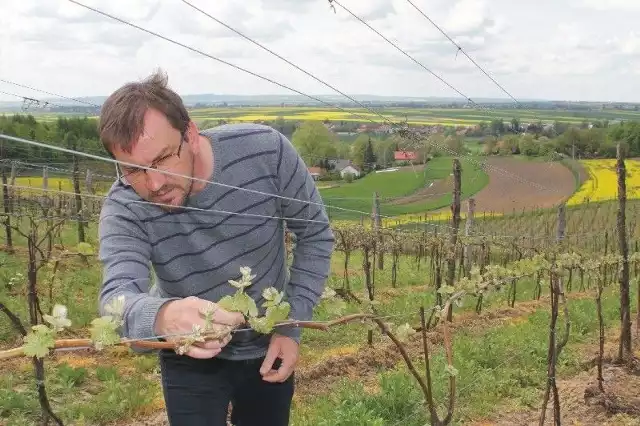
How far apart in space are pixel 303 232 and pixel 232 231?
0.31 m

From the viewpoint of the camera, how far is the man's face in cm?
153

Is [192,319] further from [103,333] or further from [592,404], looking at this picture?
[592,404]

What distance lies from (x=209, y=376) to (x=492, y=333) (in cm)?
620

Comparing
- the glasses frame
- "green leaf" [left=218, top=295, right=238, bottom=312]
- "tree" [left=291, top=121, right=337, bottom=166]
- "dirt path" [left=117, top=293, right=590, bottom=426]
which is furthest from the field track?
"green leaf" [left=218, top=295, right=238, bottom=312]

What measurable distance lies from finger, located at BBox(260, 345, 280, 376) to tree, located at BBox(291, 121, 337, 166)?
15.8m

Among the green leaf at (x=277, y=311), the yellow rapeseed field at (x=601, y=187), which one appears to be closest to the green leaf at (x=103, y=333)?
the green leaf at (x=277, y=311)

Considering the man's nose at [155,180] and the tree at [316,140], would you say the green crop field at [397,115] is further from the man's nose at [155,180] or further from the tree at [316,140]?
the man's nose at [155,180]

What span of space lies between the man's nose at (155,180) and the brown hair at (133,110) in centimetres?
9

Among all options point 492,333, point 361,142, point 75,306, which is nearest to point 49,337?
point 492,333

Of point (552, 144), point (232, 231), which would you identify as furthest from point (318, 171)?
point (232, 231)

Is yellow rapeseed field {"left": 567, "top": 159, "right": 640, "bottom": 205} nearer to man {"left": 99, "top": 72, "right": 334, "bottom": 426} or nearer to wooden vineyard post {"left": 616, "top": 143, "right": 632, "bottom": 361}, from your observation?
wooden vineyard post {"left": 616, "top": 143, "right": 632, "bottom": 361}

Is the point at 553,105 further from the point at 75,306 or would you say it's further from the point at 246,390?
the point at 246,390

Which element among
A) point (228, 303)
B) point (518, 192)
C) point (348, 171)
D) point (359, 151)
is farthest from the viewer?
point (518, 192)

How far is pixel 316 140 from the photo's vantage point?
19.4 meters
